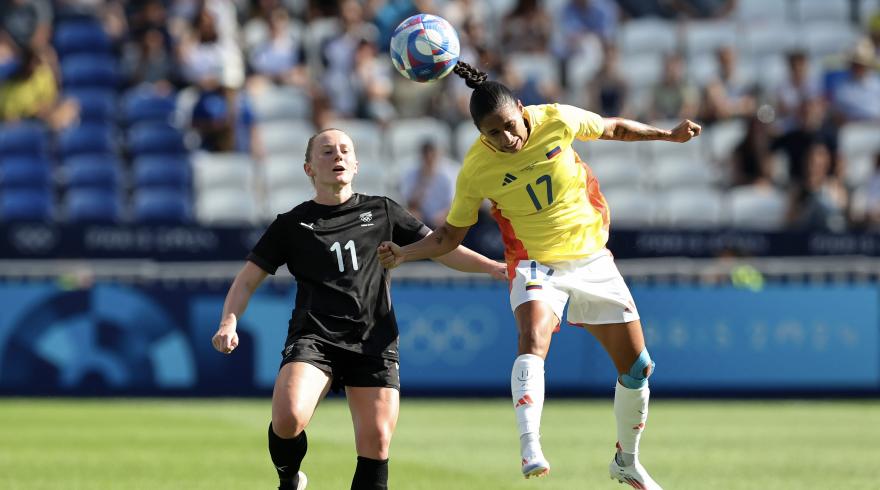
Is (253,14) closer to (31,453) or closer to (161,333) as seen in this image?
(161,333)

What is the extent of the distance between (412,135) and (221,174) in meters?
2.58

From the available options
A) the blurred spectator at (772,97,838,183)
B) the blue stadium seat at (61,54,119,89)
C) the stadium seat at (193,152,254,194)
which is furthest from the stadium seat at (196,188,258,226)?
the blurred spectator at (772,97,838,183)

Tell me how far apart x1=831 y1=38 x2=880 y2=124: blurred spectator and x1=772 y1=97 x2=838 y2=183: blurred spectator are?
1.06m

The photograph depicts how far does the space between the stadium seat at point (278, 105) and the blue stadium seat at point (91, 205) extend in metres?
2.42

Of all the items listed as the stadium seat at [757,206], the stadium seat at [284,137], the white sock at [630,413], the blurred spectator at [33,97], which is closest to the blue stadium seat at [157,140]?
the blurred spectator at [33,97]

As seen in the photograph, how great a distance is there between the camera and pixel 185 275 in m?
16.8

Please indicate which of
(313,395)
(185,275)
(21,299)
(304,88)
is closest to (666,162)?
(304,88)

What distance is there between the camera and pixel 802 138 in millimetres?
19703

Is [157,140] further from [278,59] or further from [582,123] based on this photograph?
[582,123]

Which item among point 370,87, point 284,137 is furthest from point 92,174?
point 370,87

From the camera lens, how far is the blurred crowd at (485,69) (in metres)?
19.5

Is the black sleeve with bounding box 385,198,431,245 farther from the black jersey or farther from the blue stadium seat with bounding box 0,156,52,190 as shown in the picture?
the blue stadium seat with bounding box 0,156,52,190

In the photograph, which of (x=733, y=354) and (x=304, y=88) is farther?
(x=304, y=88)

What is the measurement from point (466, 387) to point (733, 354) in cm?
291
